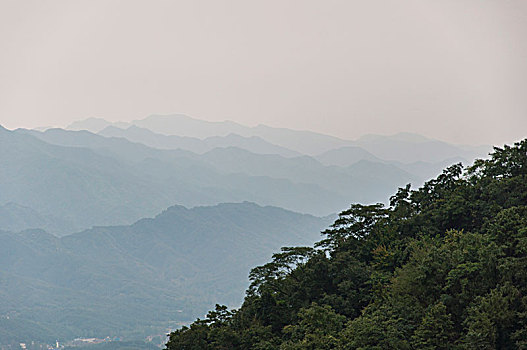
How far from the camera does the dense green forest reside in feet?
46.2

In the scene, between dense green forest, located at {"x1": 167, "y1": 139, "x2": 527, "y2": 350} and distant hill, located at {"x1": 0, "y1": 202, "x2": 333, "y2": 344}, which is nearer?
dense green forest, located at {"x1": 167, "y1": 139, "x2": 527, "y2": 350}

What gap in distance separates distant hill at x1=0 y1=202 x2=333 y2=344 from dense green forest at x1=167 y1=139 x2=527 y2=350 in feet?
312

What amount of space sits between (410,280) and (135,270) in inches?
5971

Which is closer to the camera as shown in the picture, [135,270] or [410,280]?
[410,280]

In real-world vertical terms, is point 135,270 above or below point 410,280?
above

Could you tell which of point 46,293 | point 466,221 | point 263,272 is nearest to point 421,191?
point 466,221

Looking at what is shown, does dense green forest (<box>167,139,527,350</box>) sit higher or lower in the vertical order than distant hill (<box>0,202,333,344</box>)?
lower

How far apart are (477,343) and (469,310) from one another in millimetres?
1004

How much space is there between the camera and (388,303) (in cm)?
1642

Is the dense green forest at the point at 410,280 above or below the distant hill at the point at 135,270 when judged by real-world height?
below

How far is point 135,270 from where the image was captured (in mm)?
161500

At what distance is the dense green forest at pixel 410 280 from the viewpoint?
1407 centimetres

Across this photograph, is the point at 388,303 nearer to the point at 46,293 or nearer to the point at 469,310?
the point at 469,310

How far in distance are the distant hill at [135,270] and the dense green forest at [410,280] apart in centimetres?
9519
